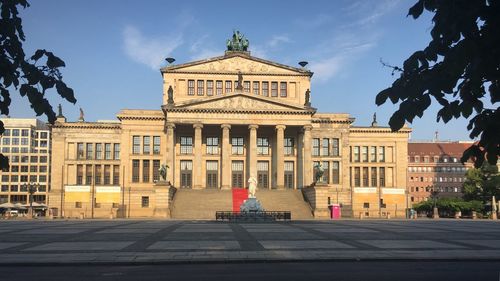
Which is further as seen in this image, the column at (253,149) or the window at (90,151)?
the window at (90,151)

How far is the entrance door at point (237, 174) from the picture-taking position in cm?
8656

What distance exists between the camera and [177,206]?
71.9m

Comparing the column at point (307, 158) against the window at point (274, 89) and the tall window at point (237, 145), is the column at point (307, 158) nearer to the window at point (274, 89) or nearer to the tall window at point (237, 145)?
the window at point (274, 89)

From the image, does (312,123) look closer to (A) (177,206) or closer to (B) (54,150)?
(A) (177,206)

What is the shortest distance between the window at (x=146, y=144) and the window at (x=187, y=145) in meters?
5.61

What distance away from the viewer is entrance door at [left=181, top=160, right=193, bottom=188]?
283 ft

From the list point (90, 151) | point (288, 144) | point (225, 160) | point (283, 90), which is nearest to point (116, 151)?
point (90, 151)

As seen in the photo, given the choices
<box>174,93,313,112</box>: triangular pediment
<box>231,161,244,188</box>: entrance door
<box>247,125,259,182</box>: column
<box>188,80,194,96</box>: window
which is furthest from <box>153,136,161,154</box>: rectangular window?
<box>247,125,259,182</box>: column

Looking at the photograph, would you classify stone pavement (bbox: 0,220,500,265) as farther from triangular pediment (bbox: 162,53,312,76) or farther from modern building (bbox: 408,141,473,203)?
modern building (bbox: 408,141,473,203)

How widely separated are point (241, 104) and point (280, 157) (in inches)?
391

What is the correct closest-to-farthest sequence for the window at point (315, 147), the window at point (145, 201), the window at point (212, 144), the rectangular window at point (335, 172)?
the window at point (145, 201), the window at point (212, 144), the rectangular window at point (335, 172), the window at point (315, 147)

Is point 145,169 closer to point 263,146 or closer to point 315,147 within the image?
point 263,146

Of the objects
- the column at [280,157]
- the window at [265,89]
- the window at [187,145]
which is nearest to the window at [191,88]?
the window at [187,145]

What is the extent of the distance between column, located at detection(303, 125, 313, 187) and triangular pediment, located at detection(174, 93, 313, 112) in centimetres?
324
